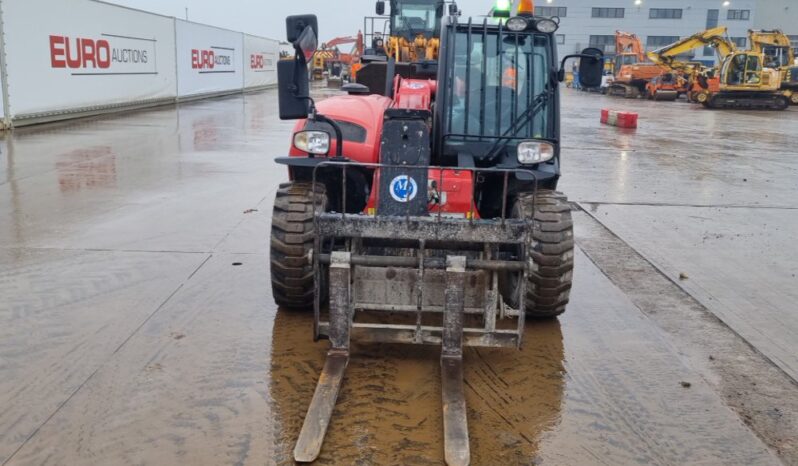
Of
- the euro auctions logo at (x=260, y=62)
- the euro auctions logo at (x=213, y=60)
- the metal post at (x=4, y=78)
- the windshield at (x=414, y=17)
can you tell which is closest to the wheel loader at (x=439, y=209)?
the windshield at (x=414, y=17)

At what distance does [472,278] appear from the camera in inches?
167

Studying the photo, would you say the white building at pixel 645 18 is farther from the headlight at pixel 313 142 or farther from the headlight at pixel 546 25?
the headlight at pixel 313 142

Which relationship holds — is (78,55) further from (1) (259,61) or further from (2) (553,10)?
(2) (553,10)

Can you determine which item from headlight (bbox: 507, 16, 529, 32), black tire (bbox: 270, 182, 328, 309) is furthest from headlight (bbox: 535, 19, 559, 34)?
black tire (bbox: 270, 182, 328, 309)

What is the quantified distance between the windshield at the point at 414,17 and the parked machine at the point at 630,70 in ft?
92.1

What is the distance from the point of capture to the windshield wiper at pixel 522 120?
16.6 feet

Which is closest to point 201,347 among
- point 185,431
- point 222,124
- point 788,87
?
point 185,431

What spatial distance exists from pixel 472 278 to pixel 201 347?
71.7 inches

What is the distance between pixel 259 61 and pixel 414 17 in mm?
25291

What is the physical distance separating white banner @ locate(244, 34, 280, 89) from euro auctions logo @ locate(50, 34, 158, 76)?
1284 cm

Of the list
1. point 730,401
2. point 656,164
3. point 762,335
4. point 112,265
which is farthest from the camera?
point 656,164


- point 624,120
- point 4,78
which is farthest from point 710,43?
point 4,78

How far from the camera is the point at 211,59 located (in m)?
29.8

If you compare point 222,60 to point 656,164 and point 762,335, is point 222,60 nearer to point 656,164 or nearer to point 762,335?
point 656,164
